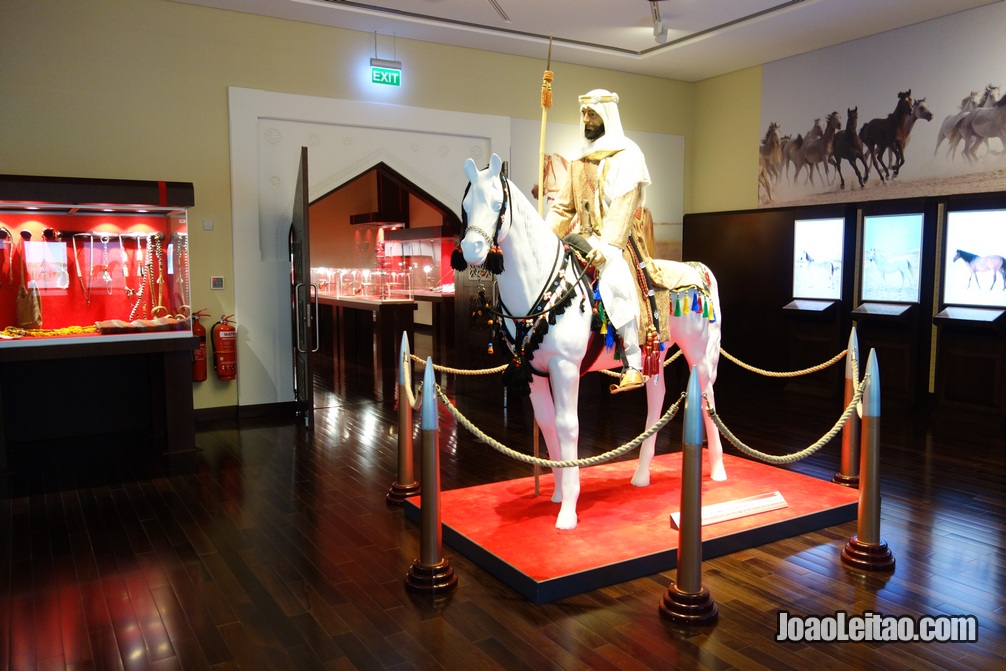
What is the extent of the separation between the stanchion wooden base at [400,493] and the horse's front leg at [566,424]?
4.18 feet

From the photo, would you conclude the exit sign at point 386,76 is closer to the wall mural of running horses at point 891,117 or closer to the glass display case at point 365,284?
the glass display case at point 365,284

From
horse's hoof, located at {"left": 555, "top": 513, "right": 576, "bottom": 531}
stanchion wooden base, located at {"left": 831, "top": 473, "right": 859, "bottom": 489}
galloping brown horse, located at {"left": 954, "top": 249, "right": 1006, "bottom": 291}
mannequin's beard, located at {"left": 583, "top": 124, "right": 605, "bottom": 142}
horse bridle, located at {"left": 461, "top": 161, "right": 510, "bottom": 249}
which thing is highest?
mannequin's beard, located at {"left": 583, "top": 124, "right": 605, "bottom": 142}

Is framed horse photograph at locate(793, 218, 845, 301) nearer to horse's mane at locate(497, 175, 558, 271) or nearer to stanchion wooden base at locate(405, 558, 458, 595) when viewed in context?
horse's mane at locate(497, 175, 558, 271)

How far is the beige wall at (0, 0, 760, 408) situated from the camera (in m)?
6.99

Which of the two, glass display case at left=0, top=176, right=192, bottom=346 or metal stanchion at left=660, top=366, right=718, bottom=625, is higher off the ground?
glass display case at left=0, top=176, right=192, bottom=346

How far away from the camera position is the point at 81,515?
4.95m

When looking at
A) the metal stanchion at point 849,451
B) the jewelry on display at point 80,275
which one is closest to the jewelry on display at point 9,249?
the jewelry on display at point 80,275

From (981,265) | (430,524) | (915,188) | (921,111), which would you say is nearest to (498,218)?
(430,524)

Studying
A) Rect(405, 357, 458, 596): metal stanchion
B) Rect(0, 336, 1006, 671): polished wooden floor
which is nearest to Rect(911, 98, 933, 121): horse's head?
Rect(0, 336, 1006, 671): polished wooden floor

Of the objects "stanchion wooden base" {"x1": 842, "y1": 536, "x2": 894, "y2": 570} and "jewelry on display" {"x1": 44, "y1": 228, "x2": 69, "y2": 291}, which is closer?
"stanchion wooden base" {"x1": 842, "y1": 536, "x2": 894, "y2": 570}

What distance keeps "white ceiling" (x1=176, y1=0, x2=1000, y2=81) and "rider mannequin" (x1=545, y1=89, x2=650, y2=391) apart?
379 cm

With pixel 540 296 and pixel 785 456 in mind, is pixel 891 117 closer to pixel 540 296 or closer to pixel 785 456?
pixel 785 456

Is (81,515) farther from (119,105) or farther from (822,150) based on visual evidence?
(822,150)

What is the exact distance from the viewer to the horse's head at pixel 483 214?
3869mm
